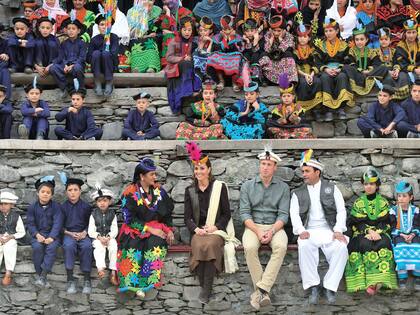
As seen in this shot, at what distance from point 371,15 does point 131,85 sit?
3.72 meters

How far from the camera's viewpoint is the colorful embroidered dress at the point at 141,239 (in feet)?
28.5

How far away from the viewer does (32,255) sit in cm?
877

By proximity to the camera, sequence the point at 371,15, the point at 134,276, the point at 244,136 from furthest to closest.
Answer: the point at 371,15 < the point at 244,136 < the point at 134,276

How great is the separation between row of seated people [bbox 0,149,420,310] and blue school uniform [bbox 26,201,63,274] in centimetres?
1

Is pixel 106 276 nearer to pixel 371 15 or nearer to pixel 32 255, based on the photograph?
pixel 32 255

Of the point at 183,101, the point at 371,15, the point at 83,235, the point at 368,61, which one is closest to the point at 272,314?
the point at 83,235

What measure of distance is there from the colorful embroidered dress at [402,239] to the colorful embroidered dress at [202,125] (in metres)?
2.29

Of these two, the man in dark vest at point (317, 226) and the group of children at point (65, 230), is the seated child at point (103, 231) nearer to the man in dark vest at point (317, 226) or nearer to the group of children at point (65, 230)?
the group of children at point (65, 230)

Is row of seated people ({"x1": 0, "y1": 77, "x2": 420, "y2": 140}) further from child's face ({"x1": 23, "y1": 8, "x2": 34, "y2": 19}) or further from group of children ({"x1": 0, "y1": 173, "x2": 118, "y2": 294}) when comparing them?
child's face ({"x1": 23, "y1": 8, "x2": 34, "y2": 19})

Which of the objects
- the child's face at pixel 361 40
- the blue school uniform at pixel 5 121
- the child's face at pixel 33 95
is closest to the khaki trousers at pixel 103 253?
the blue school uniform at pixel 5 121

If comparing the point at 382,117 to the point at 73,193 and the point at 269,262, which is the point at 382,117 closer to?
the point at 269,262

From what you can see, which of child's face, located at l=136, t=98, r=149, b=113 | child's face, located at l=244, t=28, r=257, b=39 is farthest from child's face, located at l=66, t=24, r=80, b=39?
child's face, located at l=244, t=28, r=257, b=39

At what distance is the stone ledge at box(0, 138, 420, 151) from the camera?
376 inches

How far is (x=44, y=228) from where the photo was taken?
8.86 metres
